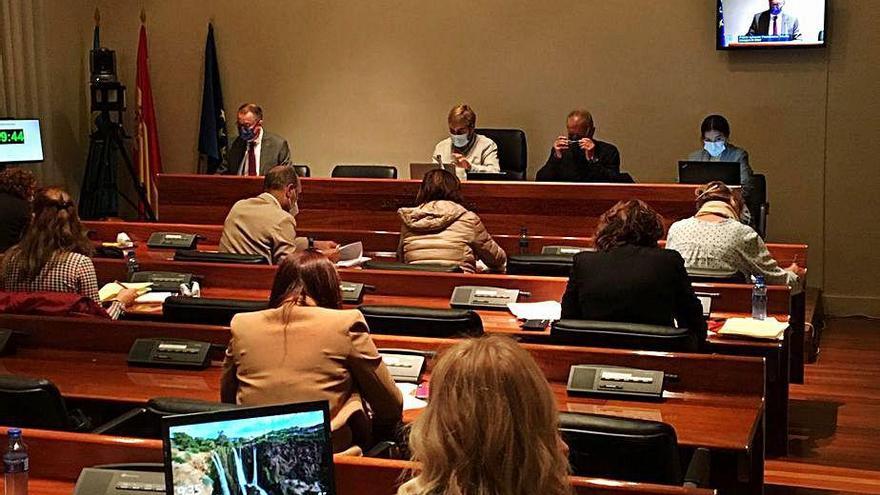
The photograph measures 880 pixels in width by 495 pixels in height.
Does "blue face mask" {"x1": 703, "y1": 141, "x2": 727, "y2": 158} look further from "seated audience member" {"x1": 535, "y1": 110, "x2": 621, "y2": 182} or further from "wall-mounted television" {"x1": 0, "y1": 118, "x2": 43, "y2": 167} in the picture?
"wall-mounted television" {"x1": 0, "y1": 118, "x2": 43, "y2": 167}

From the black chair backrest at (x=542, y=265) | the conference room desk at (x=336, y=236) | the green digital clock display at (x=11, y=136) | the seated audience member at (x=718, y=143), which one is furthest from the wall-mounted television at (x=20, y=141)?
the seated audience member at (x=718, y=143)

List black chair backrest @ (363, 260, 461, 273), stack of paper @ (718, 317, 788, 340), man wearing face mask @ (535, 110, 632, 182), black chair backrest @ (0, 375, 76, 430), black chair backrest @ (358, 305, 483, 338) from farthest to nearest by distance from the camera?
1. man wearing face mask @ (535, 110, 632, 182)
2. black chair backrest @ (363, 260, 461, 273)
3. stack of paper @ (718, 317, 788, 340)
4. black chair backrest @ (358, 305, 483, 338)
5. black chair backrest @ (0, 375, 76, 430)

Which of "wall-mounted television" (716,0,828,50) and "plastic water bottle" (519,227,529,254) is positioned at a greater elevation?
"wall-mounted television" (716,0,828,50)

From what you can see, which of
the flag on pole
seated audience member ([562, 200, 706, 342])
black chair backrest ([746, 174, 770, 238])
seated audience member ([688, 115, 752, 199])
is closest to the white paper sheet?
seated audience member ([562, 200, 706, 342])

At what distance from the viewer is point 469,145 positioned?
7.97 meters

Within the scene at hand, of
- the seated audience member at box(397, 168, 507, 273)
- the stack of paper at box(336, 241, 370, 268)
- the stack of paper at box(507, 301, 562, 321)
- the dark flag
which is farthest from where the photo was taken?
the dark flag

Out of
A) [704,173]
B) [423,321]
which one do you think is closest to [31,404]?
[423,321]

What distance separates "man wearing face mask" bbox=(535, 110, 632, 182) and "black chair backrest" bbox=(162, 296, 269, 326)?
3738 millimetres

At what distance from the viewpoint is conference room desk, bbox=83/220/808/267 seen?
614 centimetres

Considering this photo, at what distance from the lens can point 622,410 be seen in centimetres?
326

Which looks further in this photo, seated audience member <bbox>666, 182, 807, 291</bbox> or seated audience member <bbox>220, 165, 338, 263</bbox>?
seated audience member <bbox>220, 165, 338, 263</bbox>

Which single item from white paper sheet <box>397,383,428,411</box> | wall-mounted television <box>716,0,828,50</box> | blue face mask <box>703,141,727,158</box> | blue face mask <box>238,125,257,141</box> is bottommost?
white paper sheet <box>397,383,428,411</box>

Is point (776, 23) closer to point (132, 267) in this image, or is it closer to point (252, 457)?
point (132, 267)

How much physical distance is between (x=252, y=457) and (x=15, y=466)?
71 centimetres
